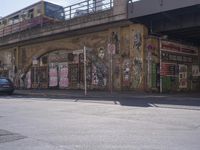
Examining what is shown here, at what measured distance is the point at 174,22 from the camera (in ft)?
87.6

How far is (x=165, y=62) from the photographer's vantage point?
28.5 meters

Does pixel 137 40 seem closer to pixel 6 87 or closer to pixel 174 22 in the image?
pixel 174 22

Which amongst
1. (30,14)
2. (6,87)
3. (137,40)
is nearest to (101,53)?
(137,40)

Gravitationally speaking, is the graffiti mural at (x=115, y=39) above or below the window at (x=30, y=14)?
below

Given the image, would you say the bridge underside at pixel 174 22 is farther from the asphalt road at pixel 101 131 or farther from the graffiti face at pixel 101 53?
the asphalt road at pixel 101 131

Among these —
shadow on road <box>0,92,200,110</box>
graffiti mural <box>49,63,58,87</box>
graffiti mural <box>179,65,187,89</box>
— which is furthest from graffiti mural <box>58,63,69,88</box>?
shadow on road <box>0,92,200,110</box>

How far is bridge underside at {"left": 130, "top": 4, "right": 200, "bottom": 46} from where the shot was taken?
2527cm

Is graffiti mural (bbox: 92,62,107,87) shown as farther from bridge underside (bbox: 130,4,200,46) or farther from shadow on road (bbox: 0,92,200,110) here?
shadow on road (bbox: 0,92,200,110)

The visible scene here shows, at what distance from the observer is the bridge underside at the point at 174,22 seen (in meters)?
25.3

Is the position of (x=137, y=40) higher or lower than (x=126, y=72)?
higher

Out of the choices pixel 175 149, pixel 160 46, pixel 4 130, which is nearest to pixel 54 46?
pixel 160 46

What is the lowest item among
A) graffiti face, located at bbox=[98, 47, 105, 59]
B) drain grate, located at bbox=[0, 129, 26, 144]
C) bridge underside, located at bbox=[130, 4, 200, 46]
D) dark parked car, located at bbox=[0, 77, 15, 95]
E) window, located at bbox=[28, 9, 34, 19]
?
drain grate, located at bbox=[0, 129, 26, 144]

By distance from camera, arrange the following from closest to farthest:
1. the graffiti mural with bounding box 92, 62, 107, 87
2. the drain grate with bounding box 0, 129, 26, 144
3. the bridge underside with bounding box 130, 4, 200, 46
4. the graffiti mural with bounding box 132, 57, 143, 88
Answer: the drain grate with bounding box 0, 129, 26, 144
the bridge underside with bounding box 130, 4, 200, 46
the graffiti mural with bounding box 132, 57, 143, 88
the graffiti mural with bounding box 92, 62, 107, 87

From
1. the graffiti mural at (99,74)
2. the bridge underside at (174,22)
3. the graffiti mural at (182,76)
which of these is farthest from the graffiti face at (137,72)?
the graffiti mural at (182,76)
